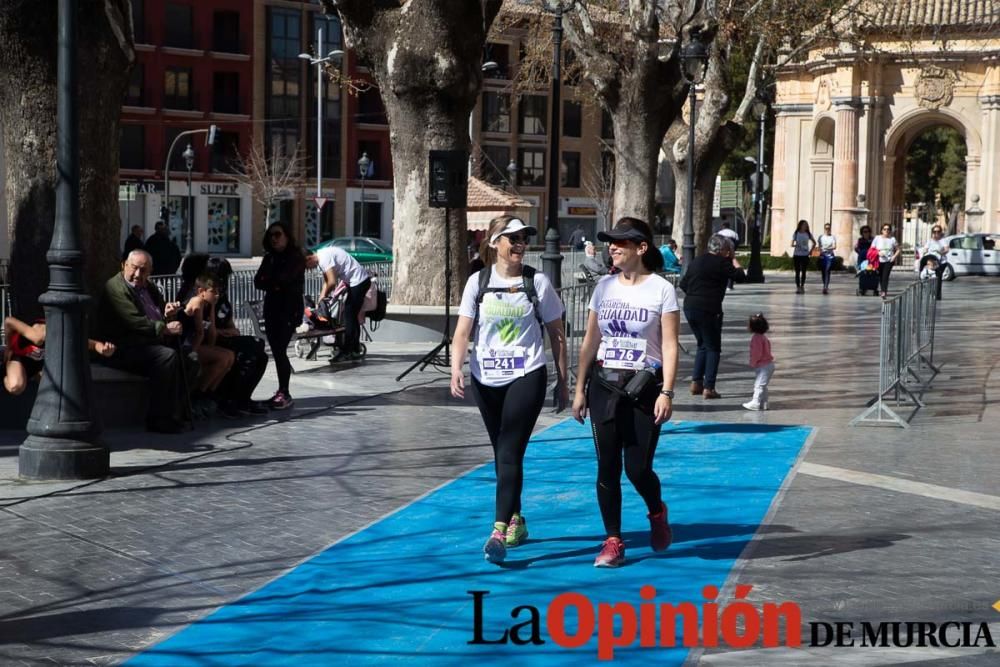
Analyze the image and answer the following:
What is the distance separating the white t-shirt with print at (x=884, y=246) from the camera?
120 ft

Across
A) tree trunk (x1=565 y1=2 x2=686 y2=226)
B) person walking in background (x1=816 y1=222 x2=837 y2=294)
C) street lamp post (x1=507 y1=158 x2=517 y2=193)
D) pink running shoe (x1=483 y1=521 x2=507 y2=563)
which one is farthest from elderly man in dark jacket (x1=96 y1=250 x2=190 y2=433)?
street lamp post (x1=507 y1=158 x2=517 y2=193)

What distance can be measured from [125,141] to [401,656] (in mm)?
67166

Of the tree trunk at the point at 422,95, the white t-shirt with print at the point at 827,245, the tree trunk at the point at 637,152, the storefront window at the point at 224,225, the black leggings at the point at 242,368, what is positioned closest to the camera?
the black leggings at the point at 242,368

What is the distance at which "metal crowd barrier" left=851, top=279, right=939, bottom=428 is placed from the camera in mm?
13723

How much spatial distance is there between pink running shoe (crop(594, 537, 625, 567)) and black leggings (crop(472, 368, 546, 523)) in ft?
1.76

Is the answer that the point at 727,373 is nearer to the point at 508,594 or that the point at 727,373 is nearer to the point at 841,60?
the point at 508,594

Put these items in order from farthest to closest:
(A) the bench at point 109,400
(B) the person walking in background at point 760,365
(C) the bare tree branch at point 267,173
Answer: (C) the bare tree branch at point 267,173 → (B) the person walking in background at point 760,365 → (A) the bench at point 109,400

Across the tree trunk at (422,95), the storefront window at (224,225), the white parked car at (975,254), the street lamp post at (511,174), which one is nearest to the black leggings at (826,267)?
the white parked car at (975,254)

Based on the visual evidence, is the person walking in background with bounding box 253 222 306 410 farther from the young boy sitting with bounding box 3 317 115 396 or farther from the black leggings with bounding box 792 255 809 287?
the black leggings with bounding box 792 255 809 287

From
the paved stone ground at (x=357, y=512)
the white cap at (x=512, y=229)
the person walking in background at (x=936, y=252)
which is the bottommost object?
the paved stone ground at (x=357, y=512)

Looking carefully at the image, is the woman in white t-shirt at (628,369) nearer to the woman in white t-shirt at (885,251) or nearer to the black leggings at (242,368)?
the black leggings at (242,368)

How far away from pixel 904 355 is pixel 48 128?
8.47m

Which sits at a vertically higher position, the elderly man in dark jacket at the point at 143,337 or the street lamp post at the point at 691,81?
the street lamp post at the point at 691,81

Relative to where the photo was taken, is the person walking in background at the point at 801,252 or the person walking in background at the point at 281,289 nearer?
the person walking in background at the point at 281,289
